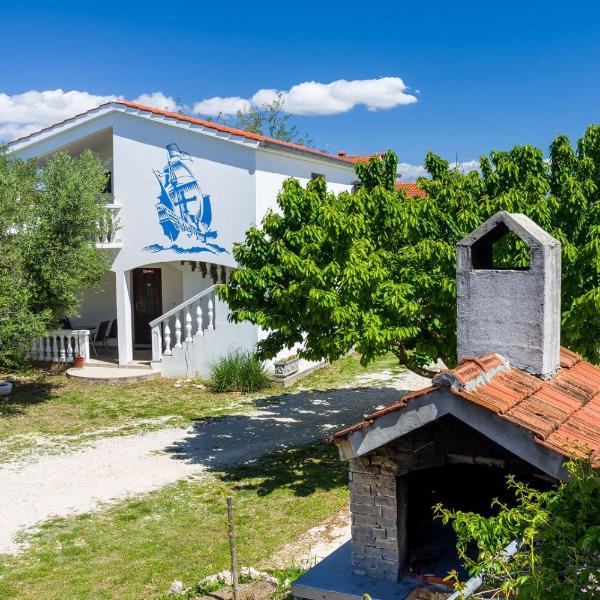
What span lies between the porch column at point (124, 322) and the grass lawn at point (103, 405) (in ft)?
5.11

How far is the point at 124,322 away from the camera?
1947cm

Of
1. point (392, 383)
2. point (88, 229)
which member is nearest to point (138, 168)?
point (88, 229)

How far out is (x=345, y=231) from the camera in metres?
10.2

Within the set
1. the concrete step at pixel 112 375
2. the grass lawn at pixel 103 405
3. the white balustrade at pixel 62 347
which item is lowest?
the grass lawn at pixel 103 405

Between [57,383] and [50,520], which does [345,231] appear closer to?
[50,520]

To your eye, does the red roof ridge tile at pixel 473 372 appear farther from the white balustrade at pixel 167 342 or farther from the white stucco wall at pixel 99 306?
the white stucco wall at pixel 99 306

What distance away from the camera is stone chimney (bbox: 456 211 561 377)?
21.8 ft

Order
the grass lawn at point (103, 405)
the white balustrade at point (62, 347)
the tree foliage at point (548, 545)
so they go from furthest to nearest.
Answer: the white balustrade at point (62, 347) < the grass lawn at point (103, 405) < the tree foliage at point (548, 545)

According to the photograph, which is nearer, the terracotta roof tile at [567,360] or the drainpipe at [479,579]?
the drainpipe at [479,579]

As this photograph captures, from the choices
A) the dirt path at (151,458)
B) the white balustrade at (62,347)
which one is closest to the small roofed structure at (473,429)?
the dirt path at (151,458)

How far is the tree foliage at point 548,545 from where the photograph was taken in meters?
3.14

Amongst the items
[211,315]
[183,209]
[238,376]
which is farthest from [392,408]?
[183,209]

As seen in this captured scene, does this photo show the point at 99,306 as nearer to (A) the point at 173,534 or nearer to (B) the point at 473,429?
(A) the point at 173,534

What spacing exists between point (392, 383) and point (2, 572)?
36.3ft
